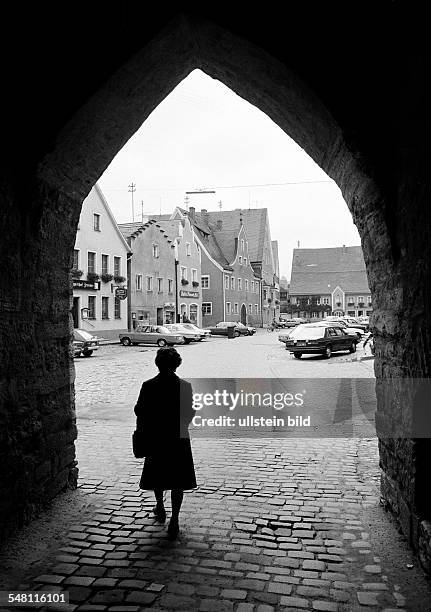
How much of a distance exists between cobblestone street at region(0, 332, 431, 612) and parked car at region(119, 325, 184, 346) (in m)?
22.3

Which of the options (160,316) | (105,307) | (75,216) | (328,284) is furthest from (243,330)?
(328,284)

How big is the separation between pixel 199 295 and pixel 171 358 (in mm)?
41833

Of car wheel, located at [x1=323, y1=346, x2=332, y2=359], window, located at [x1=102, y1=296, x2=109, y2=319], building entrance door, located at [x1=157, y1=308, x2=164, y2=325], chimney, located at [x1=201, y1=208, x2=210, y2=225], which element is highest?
chimney, located at [x1=201, y1=208, x2=210, y2=225]

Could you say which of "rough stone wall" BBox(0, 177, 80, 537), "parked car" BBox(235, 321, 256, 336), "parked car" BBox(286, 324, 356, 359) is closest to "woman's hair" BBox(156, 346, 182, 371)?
"rough stone wall" BBox(0, 177, 80, 537)

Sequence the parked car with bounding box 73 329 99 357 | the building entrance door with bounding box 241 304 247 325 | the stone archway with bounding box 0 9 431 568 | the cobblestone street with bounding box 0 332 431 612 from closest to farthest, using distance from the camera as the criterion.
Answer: the cobblestone street with bounding box 0 332 431 612 → the stone archway with bounding box 0 9 431 568 → the parked car with bounding box 73 329 99 357 → the building entrance door with bounding box 241 304 247 325

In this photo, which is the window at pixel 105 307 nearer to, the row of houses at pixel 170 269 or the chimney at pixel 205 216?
the row of houses at pixel 170 269

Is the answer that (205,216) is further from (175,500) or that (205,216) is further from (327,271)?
(175,500)

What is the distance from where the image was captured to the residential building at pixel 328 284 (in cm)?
7456

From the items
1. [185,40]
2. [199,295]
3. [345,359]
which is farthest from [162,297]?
[185,40]

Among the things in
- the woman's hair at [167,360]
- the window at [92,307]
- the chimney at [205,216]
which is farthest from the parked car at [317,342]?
the chimney at [205,216]

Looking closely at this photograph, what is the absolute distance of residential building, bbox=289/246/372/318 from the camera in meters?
74.6

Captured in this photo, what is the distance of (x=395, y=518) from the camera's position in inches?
163

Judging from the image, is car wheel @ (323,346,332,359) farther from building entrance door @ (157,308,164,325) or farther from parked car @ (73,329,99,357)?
building entrance door @ (157,308,164,325)

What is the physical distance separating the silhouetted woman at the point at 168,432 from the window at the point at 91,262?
26.3 meters
